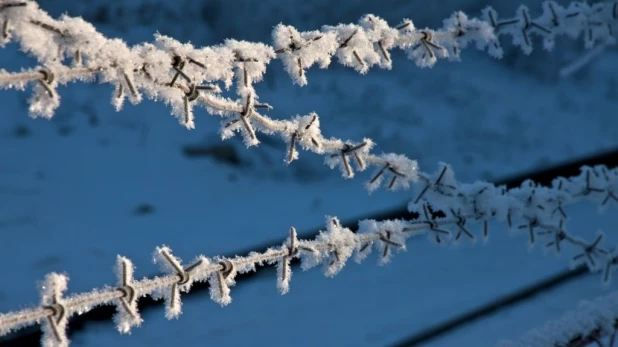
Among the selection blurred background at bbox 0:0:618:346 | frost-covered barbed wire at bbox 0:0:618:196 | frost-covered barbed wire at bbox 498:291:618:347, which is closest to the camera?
frost-covered barbed wire at bbox 0:0:618:196

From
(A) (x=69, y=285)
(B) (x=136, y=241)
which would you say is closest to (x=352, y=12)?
(B) (x=136, y=241)

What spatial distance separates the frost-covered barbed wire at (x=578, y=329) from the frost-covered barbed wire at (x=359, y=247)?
0.63 feet

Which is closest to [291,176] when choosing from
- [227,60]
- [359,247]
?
[359,247]

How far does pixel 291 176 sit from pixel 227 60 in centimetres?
209

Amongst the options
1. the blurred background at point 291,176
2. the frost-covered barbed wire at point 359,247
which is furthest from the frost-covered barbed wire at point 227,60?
the blurred background at point 291,176

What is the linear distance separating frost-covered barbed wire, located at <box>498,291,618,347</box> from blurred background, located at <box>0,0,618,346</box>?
371 millimetres

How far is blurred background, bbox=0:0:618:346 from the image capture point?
2336 mm

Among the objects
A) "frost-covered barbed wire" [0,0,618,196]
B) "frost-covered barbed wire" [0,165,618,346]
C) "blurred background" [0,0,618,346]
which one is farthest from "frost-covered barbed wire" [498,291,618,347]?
"frost-covered barbed wire" [0,0,618,196]

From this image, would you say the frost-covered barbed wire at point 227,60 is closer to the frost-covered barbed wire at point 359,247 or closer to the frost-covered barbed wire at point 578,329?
the frost-covered barbed wire at point 359,247

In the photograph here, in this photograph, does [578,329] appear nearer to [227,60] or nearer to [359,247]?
[359,247]

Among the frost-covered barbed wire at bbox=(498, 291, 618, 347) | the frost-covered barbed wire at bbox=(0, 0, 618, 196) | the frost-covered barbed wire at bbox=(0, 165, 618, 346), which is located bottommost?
the frost-covered barbed wire at bbox=(498, 291, 618, 347)

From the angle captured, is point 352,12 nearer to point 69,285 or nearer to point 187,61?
point 69,285

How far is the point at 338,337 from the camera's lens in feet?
7.23

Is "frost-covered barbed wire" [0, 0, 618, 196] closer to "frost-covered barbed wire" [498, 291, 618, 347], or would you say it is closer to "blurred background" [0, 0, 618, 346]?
"frost-covered barbed wire" [498, 291, 618, 347]
